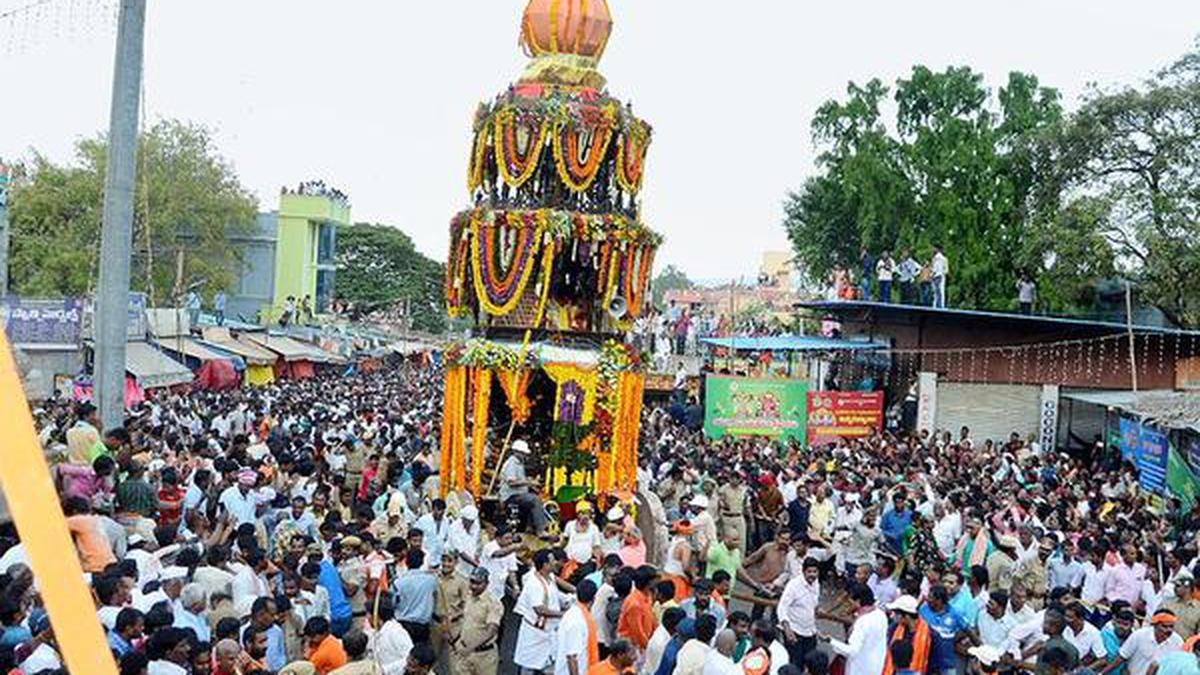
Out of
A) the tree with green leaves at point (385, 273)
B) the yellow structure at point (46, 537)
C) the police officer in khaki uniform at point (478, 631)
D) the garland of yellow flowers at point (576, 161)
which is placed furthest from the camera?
the tree with green leaves at point (385, 273)

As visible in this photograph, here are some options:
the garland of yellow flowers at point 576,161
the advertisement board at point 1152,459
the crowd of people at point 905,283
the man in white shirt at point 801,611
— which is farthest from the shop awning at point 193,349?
the man in white shirt at point 801,611

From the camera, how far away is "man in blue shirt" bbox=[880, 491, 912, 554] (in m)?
13.4

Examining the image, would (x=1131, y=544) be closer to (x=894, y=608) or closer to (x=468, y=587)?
(x=894, y=608)

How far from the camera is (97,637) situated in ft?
5.92

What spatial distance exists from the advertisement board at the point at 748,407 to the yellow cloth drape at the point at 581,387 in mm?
5837

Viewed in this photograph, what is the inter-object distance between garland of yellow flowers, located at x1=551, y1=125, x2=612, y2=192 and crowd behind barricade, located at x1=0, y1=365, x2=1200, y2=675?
3539mm

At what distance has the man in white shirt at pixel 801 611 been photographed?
33.1ft

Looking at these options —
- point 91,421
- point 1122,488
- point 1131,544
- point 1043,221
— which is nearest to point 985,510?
point 1131,544

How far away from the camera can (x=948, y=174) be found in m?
36.2

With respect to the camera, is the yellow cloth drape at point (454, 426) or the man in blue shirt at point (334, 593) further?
the yellow cloth drape at point (454, 426)

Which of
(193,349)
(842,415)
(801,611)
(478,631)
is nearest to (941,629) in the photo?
(801,611)

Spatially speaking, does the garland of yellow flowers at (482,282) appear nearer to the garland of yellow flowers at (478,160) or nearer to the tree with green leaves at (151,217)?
the garland of yellow flowers at (478,160)

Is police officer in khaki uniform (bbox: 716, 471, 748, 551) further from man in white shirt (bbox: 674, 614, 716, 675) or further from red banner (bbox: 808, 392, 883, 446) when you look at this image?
red banner (bbox: 808, 392, 883, 446)

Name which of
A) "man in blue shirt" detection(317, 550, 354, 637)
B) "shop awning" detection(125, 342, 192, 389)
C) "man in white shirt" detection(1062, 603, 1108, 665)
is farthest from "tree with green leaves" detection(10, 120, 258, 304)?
"man in white shirt" detection(1062, 603, 1108, 665)
